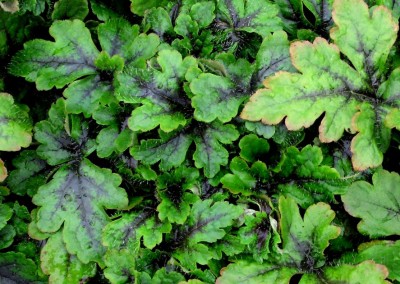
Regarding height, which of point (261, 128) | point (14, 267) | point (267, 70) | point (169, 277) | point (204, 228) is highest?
point (267, 70)

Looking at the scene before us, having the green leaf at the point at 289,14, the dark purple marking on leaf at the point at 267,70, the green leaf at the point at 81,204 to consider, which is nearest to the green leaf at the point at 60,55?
the green leaf at the point at 81,204

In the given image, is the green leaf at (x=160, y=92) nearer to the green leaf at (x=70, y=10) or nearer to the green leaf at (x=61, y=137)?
the green leaf at (x=61, y=137)

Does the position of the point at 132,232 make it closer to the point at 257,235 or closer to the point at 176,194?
the point at 176,194

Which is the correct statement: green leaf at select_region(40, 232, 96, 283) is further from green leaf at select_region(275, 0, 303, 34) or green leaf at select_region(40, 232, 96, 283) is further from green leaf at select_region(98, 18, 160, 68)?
green leaf at select_region(275, 0, 303, 34)

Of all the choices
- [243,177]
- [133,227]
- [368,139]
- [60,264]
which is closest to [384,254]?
[368,139]

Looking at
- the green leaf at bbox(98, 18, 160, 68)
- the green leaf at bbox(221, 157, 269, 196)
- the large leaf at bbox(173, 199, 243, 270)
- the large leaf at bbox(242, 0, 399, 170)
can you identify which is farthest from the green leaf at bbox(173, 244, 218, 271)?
the green leaf at bbox(98, 18, 160, 68)

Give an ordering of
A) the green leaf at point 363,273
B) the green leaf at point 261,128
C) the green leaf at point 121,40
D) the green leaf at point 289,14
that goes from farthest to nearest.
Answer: the green leaf at point 289,14
the green leaf at point 121,40
the green leaf at point 261,128
the green leaf at point 363,273

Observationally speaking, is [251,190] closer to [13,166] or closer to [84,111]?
[84,111]
